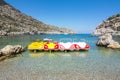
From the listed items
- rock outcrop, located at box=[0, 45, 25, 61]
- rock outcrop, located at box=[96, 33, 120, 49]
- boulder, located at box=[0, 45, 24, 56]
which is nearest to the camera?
rock outcrop, located at box=[0, 45, 25, 61]

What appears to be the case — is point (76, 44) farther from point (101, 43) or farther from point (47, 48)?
point (101, 43)

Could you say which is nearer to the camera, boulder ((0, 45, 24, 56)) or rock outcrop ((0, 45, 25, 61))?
rock outcrop ((0, 45, 25, 61))

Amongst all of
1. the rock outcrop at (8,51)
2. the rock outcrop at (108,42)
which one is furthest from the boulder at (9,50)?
the rock outcrop at (108,42)

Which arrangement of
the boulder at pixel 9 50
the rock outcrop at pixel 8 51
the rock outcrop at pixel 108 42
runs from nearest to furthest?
the rock outcrop at pixel 8 51 → the boulder at pixel 9 50 → the rock outcrop at pixel 108 42

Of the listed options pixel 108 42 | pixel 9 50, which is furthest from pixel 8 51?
pixel 108 42

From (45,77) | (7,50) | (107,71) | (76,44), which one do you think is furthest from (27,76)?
(76,44)

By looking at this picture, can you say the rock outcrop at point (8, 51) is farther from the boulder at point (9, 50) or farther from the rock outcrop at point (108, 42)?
the rock outcrop at point (108, 42)

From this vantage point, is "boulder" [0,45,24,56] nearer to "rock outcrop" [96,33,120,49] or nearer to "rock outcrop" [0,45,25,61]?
"rock outcrop" [0,45,25,61]

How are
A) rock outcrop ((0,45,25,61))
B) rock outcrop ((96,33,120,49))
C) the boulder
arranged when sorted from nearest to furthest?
rock outcrop ((0,45,25,61)) < the boulder < rock outcrop ((96,33,120,49))

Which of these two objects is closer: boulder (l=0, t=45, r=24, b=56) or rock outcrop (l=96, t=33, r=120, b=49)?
boulder (l=0, t=45, r=24, b=56)

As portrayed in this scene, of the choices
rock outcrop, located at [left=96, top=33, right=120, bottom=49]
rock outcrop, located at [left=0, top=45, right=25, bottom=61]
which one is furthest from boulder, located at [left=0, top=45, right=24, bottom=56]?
rock outcrop, located at [left=96, top=33, right=120, bottom=49]

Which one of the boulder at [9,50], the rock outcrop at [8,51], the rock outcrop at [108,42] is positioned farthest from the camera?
the rock outcrop at [108,42]

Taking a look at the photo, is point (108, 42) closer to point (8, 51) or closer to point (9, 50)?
point (9, 50)

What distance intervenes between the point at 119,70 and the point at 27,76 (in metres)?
10.3
